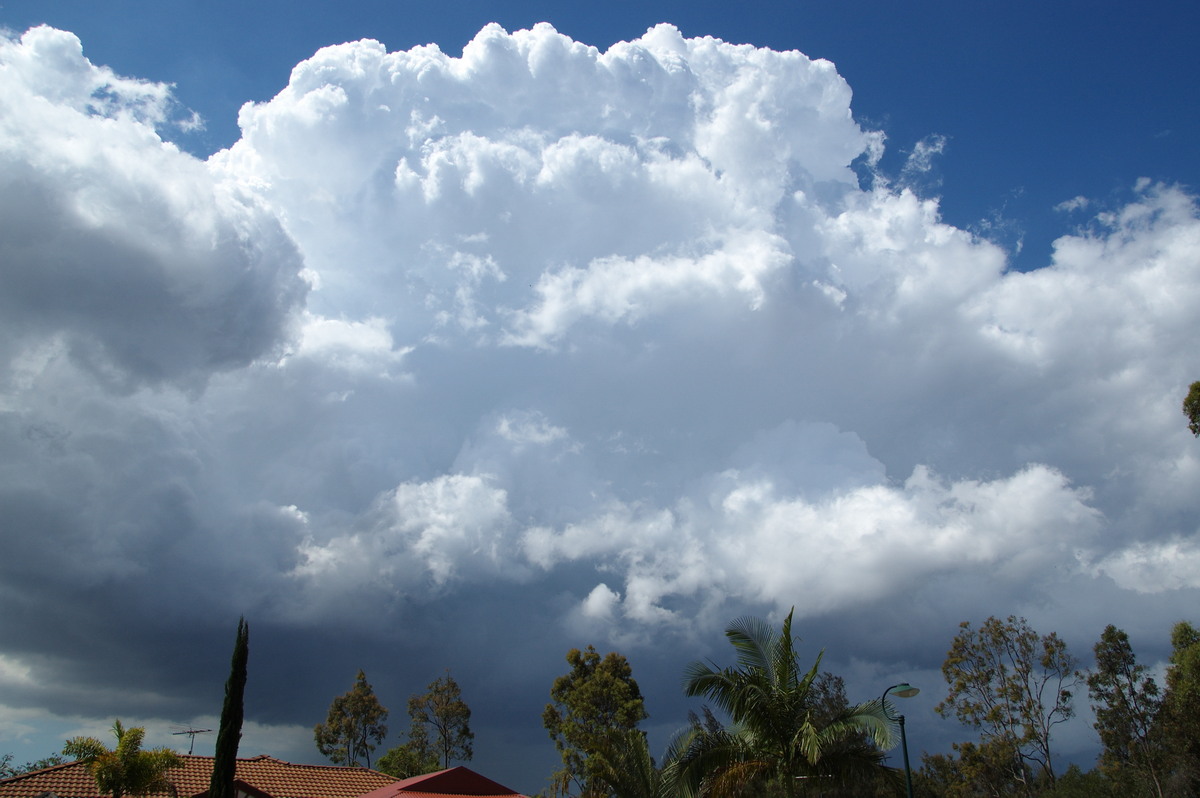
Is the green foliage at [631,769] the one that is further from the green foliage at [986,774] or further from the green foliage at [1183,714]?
the green foliage at [986,774]

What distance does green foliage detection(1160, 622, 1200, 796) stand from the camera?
119 feet

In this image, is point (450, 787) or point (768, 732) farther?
point (450, 787)

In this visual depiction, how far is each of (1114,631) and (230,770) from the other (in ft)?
173

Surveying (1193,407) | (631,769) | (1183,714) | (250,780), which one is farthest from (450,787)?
(1183,714)

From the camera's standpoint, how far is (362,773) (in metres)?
38.0

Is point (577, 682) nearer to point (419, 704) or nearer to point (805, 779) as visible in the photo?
point (419, 704)

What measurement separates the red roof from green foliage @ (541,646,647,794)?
12142 millimetres

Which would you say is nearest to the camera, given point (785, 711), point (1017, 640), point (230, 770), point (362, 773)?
point (785, 711)

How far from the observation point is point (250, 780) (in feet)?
108

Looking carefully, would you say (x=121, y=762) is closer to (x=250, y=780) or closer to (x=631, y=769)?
(x=250, y=780)

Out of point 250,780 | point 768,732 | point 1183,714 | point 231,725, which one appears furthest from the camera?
point 1183,714

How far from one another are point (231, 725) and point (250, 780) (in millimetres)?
8758

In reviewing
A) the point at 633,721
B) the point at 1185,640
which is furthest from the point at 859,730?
the point at 1185,640

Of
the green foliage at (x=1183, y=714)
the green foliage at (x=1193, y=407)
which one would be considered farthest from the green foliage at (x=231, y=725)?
the green foliage at (x=1183, y=714)
